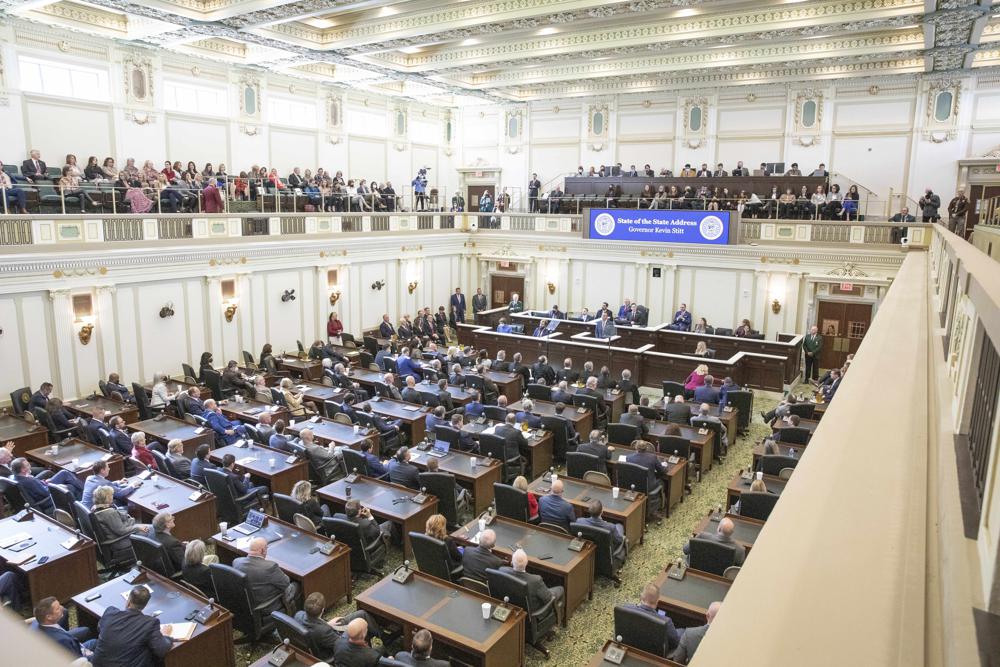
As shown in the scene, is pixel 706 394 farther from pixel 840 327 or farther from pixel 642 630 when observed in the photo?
pixel 840 327

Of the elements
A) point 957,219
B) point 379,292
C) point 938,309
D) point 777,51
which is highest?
point 777,51

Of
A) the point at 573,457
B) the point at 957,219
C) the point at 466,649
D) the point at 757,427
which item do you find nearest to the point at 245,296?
the point at 573,457

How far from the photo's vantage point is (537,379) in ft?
48.9

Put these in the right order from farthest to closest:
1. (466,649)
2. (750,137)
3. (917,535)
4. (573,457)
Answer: (750,137)
(573,457)
(466,649)
(917,535)

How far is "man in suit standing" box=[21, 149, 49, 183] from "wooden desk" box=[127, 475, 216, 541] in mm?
9185

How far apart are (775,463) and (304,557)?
6.36 m

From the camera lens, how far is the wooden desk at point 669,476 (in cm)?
970

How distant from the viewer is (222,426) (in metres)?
11.1

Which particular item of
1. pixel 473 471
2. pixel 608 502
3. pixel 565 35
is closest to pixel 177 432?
pixel 473 471

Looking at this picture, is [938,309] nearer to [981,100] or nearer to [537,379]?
[537,379]

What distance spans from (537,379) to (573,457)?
521 centimetres

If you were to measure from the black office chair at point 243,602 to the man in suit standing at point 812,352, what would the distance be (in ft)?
50.1

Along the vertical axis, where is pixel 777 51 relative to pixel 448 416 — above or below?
above

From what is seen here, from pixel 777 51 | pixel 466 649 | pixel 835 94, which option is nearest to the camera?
pixel 466 649
